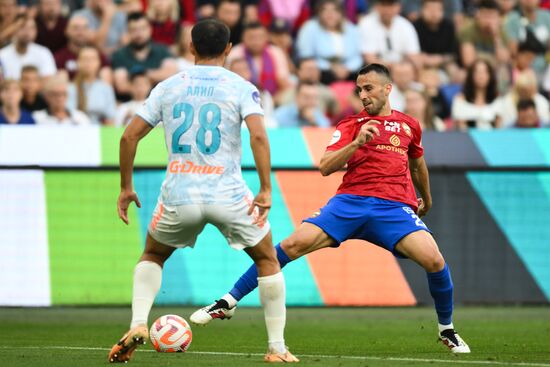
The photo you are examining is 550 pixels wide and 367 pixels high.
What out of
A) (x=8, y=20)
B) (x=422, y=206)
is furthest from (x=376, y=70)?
(x=8, y=20)

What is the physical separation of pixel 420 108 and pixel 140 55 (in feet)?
13.8

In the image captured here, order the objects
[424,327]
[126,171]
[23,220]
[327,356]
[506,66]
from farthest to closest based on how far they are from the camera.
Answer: [506,66] → [23,220] → [424,327] → [327,356] → [126,171]

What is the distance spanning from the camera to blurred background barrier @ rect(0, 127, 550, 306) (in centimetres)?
1431

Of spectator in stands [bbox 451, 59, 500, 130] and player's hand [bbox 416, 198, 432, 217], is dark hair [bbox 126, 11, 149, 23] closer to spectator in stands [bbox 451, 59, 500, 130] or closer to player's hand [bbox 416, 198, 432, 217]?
spectator in stands [bbox 451, 59, 500, 130]

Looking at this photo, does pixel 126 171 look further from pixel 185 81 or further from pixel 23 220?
pixel 23 220

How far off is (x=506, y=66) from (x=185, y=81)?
12553 millimetres

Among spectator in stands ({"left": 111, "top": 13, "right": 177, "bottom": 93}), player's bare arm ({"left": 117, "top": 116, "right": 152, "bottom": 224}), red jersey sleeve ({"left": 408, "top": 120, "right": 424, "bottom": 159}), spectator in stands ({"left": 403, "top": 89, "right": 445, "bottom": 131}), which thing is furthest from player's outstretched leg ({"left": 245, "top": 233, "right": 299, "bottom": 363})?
spectator in stands ({"left": 111, "top": 13, "right": 177, "bottom": 93})

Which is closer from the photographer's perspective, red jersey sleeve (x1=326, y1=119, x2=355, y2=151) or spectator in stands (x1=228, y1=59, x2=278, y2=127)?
red jersey sleeve (x1=326, y1=119, x2=355, y2=151)

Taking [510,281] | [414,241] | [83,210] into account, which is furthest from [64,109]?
[414,241]

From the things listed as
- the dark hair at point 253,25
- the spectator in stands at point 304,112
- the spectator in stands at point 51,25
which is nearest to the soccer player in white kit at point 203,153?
the spectator in stands at point 304,112

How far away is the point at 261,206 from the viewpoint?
26.2 feet

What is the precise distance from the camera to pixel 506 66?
19.9 m

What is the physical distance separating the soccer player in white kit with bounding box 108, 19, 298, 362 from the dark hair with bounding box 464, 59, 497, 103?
10.3 meters

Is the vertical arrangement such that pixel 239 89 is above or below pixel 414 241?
above
